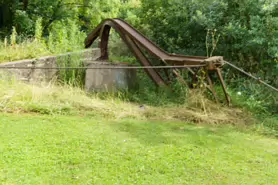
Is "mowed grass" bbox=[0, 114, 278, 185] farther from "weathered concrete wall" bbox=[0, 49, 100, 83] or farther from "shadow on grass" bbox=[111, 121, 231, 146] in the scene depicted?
"weathered concrete wall" bbox=[0, 49, 100, 83]

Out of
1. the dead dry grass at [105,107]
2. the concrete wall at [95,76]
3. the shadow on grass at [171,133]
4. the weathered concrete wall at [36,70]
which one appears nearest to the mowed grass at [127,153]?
the shadow on grass at [171,133]

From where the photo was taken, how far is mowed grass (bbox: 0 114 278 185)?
10.5 ft

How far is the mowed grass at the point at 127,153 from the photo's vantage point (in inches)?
126

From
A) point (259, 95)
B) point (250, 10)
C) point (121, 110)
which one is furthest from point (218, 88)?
point (121, 110)

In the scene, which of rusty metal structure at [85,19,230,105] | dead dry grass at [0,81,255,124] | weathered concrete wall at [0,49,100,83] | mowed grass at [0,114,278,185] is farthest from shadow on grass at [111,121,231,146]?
weathered concrete wall at [0,49,100,83]

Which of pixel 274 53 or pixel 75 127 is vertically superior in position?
pixel 274 53

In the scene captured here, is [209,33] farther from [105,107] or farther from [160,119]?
[105,107]

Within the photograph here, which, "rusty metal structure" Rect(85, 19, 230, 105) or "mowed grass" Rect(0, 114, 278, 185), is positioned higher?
"rusty metal structure" Rect(85, 19, 230, 105)

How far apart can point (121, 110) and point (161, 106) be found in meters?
0.79

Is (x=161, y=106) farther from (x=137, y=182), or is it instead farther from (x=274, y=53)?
(x=137, y=182)

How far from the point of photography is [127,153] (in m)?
3.73

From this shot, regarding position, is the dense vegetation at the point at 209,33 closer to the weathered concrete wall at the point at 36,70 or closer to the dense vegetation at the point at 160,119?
the dense vegetation at the point at 160,119

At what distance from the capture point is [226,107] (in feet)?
18.2

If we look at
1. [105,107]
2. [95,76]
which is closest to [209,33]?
[95,76]
